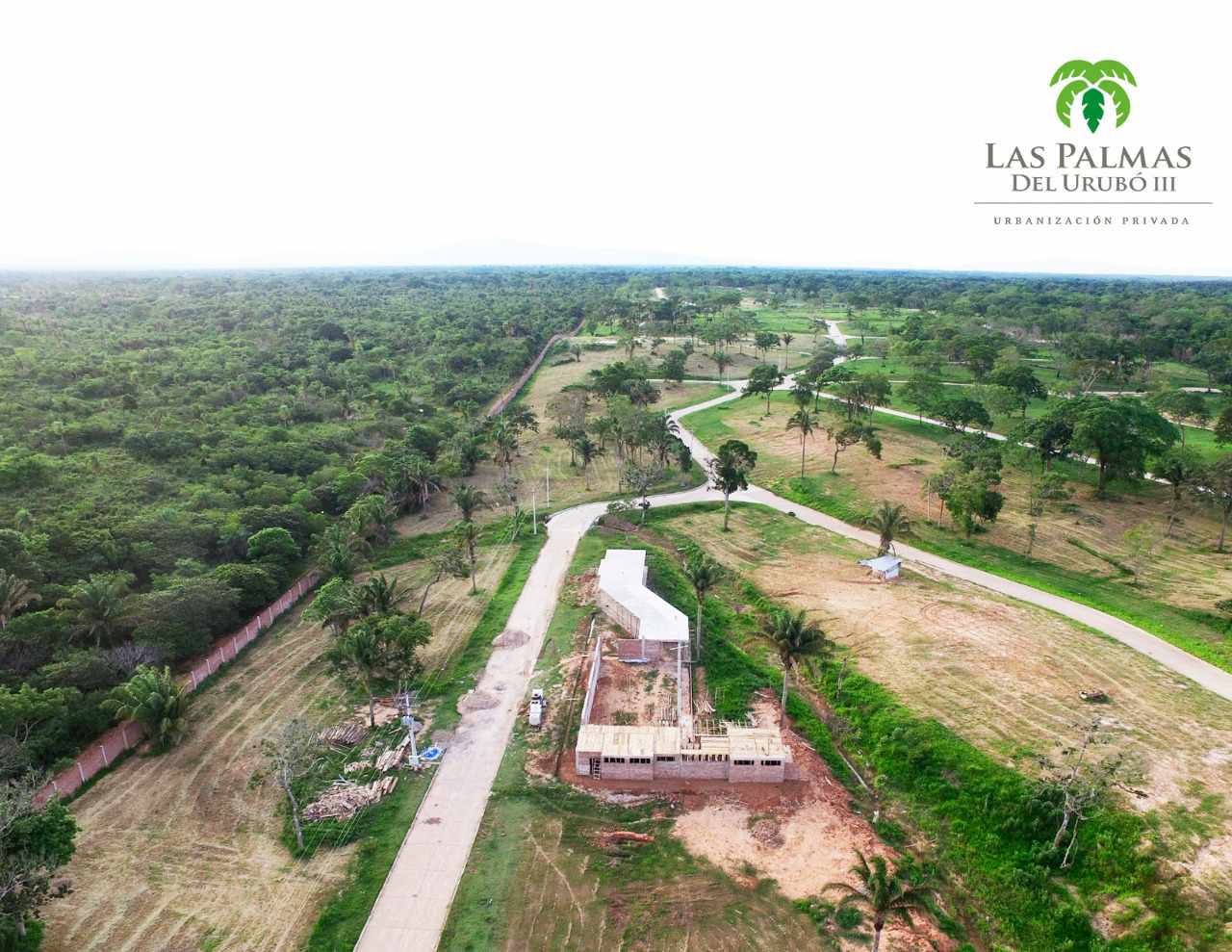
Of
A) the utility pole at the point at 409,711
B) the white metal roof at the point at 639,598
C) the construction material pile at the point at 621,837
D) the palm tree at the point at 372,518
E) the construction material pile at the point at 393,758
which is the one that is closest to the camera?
the construction material pile at the point at 621,837

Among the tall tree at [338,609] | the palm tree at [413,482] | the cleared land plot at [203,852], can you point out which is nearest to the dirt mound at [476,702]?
the cleared land plot at [203,852]

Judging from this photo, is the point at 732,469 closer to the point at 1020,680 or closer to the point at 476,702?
the point at 1020,680

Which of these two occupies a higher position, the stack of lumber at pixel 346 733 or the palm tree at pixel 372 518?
the palm tree at pixel 372 518

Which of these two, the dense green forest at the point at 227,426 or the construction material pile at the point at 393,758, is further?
the dense green forest at the point at 227,426

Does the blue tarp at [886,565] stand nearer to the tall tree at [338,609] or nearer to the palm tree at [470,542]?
the palm tree at [470,542]

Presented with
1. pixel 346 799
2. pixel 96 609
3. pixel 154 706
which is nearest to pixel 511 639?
pixel 346 799

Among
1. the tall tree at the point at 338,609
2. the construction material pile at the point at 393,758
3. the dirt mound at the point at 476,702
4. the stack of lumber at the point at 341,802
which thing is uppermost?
the tall tree at the point at 338,609

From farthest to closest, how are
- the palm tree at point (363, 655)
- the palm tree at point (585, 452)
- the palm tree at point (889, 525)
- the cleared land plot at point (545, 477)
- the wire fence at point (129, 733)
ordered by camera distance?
the palm tree at point (585, 452), the cleared land plot at point (545, 477), the palm tree at point (889, 525), the palm tree at point (363, 655), the wire fence at point (129, 733)

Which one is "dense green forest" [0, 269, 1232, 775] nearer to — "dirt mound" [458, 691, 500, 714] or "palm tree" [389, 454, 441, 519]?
"palm tree" [389, 454, 441, 519]

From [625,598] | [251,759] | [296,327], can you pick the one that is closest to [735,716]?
[625,598]
